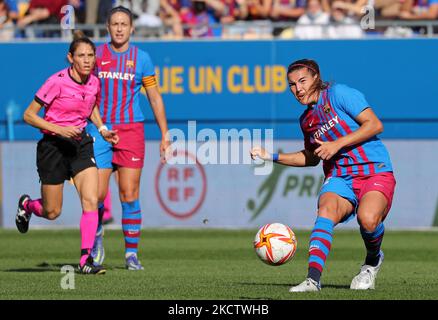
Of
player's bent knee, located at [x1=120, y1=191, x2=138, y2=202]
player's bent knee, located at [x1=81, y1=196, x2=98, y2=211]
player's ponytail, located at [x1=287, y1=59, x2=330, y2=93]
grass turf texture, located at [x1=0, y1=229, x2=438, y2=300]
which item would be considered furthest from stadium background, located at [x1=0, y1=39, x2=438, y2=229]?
player's ponytail, located at [x1=287, y1=59, x2=330, y2=93]

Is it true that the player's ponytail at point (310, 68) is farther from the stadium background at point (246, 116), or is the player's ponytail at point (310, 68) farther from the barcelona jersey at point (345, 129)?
the stadium background at point (246, 116)

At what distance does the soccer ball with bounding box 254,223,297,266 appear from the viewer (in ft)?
29.8

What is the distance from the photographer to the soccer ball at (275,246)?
29.8 feet

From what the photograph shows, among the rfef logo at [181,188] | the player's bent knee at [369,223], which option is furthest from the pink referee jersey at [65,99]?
the rfef logo at [181,188]

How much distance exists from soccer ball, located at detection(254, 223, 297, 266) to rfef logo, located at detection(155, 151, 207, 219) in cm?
958

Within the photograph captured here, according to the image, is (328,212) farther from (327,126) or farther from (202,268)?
(202,268)

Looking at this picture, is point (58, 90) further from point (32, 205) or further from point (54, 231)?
point (54, 231)

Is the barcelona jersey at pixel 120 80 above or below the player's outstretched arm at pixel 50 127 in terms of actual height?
above

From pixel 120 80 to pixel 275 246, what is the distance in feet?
10.8

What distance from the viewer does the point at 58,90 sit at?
10.8 m

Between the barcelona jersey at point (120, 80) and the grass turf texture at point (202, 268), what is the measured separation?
1598mm
